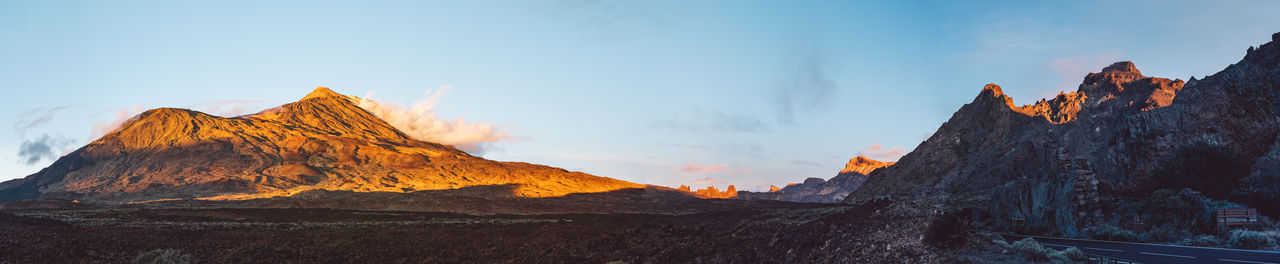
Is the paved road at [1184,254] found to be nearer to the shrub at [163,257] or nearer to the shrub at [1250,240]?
the shrub at [1250,240]

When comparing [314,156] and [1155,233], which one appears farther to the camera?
[314,156]

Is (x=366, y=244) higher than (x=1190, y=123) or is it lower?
lower

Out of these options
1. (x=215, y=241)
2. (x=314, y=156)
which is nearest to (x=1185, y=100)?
(x=215, y=241)

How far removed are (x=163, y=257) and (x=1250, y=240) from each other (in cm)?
5042

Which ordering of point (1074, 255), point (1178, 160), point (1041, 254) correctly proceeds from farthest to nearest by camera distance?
point (1178, 160) → point (1074, 255) → point (1041, 254)

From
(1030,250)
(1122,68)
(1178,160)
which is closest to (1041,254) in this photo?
(1030,250)

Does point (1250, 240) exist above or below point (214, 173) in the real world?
below

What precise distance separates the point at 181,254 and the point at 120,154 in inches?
8118

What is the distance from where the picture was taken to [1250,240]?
87.4ft

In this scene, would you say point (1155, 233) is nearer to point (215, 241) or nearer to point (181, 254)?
point (181, 254)

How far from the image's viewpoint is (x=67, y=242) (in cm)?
3725

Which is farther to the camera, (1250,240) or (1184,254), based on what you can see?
(1250,240)

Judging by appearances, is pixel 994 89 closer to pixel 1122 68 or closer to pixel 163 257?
pixel 1122 68

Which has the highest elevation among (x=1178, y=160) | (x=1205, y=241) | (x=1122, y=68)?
(x=1122, y=68)
